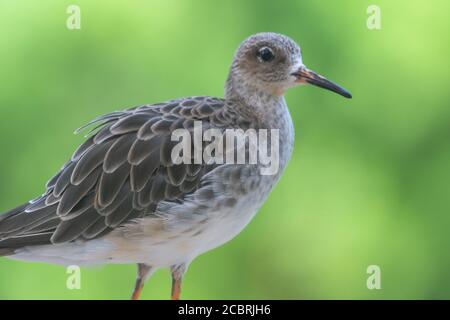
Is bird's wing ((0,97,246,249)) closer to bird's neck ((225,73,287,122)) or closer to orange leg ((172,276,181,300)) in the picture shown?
bird's neck ((225,73,287,122))

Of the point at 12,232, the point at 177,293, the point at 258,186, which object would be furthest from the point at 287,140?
the point at 12,232

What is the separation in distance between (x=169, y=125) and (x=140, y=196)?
34 cm

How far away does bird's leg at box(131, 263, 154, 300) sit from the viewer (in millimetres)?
3848

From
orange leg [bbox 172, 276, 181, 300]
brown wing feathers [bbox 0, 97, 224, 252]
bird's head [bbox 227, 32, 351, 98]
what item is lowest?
orange leg [bbox 172, 276, 181, 300]

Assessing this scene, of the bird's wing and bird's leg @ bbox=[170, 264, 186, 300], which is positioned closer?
the bird's wing

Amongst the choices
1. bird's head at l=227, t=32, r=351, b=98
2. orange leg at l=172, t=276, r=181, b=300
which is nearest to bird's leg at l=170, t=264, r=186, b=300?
orange leg at l=172, t=276, r=181, b=300

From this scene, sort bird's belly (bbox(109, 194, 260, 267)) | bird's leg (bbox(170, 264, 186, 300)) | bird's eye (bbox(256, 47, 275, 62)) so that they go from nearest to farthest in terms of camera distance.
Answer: bird's belly (bbox(109, 194, 260, 267)) < bird's leg (bbox(170, 264, 186, 300)) < bird's eye (bbox(256, 47, 275, 62))

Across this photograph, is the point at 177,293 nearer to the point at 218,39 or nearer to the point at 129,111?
the point at 129,111

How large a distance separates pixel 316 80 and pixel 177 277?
43.0 inches

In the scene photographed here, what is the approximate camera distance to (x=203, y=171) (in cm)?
376

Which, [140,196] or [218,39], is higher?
[218,39]

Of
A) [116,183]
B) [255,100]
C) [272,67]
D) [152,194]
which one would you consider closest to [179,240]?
[152,194]

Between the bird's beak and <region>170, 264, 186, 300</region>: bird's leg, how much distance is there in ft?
3.30

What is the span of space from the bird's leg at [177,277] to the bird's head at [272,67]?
88 centimetres
